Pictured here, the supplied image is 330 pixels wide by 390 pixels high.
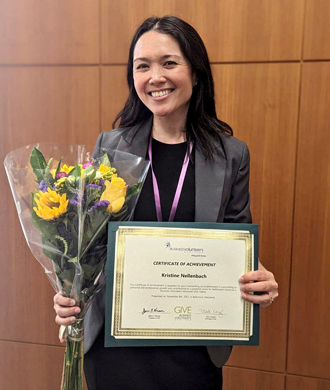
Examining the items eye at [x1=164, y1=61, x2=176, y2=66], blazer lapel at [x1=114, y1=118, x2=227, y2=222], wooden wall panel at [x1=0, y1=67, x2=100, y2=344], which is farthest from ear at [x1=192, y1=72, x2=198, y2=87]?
wooden wall panel at [x1=0, y1=67, x2=100, y2=344]

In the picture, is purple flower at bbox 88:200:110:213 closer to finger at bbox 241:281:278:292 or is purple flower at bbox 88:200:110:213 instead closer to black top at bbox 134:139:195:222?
→ black top at bbox 134:139:195:222

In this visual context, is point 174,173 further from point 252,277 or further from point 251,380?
point 251,380

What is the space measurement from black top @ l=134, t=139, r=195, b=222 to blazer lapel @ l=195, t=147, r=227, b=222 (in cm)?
3

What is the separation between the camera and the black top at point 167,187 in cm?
132

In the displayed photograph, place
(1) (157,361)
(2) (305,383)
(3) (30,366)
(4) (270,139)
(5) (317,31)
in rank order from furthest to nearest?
(3) (30,366), (2) (305,383), (4) (270,139), (5) (317,31), (1) (157,361)

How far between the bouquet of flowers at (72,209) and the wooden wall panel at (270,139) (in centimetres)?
130

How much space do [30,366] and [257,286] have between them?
7.24ft

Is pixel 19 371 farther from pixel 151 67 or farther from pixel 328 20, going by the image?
pixel 328 20

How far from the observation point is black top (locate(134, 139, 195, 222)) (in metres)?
1.32

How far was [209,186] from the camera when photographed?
1.32m

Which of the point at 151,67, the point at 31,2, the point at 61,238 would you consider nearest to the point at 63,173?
the point at 61,238

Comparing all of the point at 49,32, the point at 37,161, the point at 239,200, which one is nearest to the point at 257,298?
the point at 239,200
